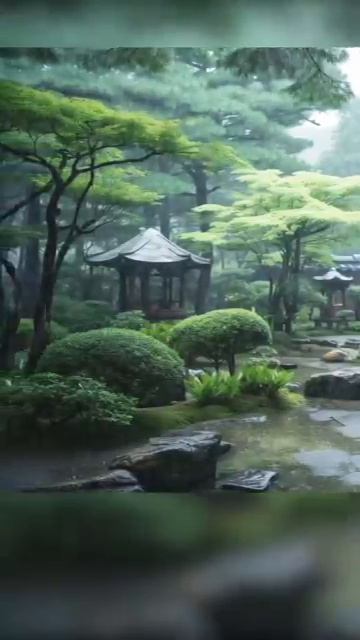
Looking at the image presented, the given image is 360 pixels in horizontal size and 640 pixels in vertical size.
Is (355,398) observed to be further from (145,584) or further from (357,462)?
(145,584)

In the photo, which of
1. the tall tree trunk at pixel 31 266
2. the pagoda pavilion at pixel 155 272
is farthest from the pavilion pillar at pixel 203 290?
the tall tree trunk at pixel 31 266

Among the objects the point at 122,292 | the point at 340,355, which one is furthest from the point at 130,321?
the point at 340,355

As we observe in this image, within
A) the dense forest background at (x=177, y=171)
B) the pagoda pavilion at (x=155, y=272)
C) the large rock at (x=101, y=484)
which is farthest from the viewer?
the pagoda pavilion at (x=155, y=272)

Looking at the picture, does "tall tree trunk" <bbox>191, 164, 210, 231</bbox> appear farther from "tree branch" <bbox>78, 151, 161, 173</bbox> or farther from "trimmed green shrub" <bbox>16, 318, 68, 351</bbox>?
"trimmed green shrub" <bbox>16, 318, 68, 351</bbox>

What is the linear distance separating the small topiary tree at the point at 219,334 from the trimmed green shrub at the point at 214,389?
0.19ft

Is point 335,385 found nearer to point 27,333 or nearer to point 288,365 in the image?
point 288,365

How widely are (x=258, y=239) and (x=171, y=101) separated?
0.71m

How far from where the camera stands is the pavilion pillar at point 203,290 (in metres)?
2.75

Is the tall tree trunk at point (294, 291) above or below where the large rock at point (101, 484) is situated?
above

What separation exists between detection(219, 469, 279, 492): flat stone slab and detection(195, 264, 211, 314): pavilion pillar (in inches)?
28.8

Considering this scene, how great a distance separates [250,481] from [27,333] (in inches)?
45.6

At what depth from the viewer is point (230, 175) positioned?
2730 millimetres

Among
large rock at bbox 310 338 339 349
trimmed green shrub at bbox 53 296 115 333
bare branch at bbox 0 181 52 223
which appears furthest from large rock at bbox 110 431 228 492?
bare branch at bbox 0 181 52 223

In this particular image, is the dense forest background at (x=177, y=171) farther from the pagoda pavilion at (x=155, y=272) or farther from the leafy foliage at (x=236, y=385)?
the leafy foliage at (x=236, y=385)
